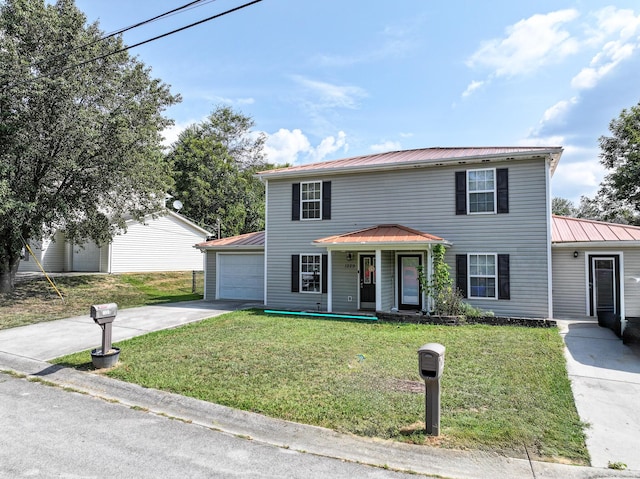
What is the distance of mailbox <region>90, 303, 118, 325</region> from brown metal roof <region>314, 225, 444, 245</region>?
6871 millimetres

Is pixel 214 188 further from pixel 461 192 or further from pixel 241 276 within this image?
pixel 461 192

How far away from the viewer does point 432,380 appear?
4152mm

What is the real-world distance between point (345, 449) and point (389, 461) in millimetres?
455

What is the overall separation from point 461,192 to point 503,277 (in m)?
2.84

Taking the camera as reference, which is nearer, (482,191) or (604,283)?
(604,283)

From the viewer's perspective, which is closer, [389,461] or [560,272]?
[389,461]

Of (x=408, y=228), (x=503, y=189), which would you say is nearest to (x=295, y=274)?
(x=408, y=228)

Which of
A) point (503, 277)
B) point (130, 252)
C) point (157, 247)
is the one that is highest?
point (157, 247)

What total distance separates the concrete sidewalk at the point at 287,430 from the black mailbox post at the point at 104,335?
0.95 feet

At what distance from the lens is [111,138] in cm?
1528

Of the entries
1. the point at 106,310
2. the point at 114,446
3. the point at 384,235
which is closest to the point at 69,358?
the point at 106,310

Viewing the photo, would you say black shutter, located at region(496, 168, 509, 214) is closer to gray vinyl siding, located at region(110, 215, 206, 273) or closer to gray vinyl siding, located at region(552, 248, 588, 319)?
gray vinyl siding, located at region(552, 248, 588, 319)

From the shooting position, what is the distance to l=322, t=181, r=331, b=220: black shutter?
14094 mm

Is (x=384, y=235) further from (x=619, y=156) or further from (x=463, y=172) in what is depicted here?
(x=619, y=156)
